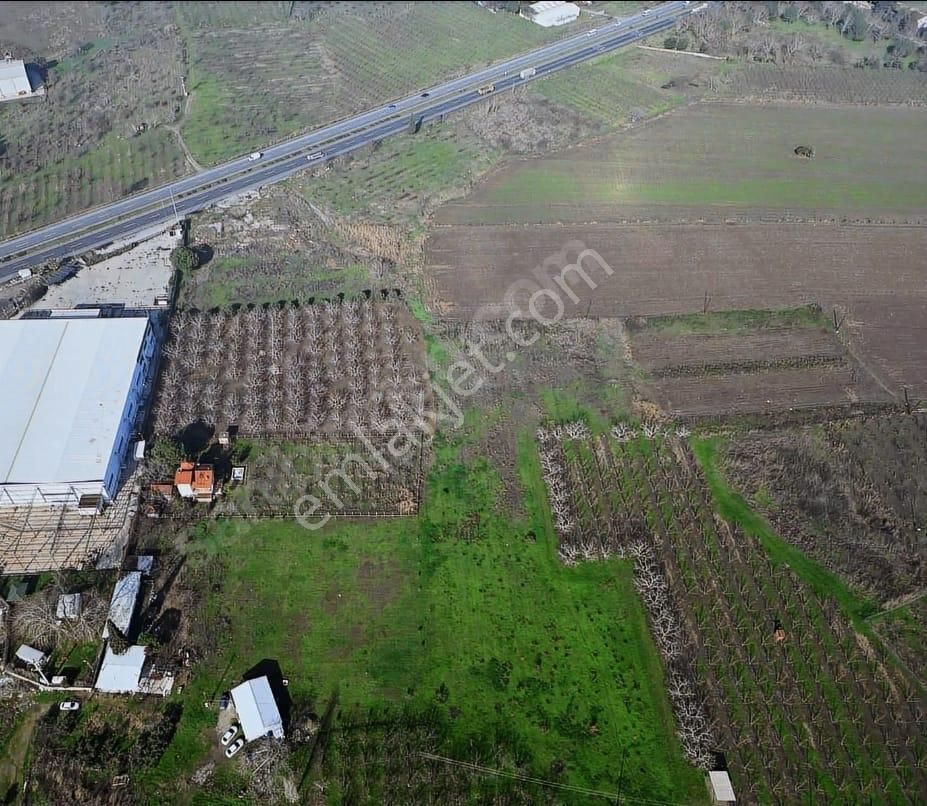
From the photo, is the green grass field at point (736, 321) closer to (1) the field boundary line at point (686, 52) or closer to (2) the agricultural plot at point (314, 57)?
(2) the agricultural plot at point (314, 57)

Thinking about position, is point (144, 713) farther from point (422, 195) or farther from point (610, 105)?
point (610, 105)

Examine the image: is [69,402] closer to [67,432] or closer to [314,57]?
[67,432]

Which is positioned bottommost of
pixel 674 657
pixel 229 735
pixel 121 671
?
pixel 229 735

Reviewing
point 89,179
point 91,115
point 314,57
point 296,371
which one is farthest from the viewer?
point 314,57

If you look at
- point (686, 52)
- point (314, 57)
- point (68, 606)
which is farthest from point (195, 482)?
point (686, 52)

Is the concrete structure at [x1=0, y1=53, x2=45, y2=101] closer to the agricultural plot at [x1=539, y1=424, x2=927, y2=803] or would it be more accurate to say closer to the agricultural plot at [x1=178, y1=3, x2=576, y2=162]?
the agricultural plot at [x1=178, y1=3, x2=576, y2=162]

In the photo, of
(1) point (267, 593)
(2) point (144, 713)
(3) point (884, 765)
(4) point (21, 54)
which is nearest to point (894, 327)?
(3) point (884, 765)

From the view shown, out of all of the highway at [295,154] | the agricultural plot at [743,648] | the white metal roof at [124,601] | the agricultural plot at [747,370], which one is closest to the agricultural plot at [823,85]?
the highway at [295,154]
